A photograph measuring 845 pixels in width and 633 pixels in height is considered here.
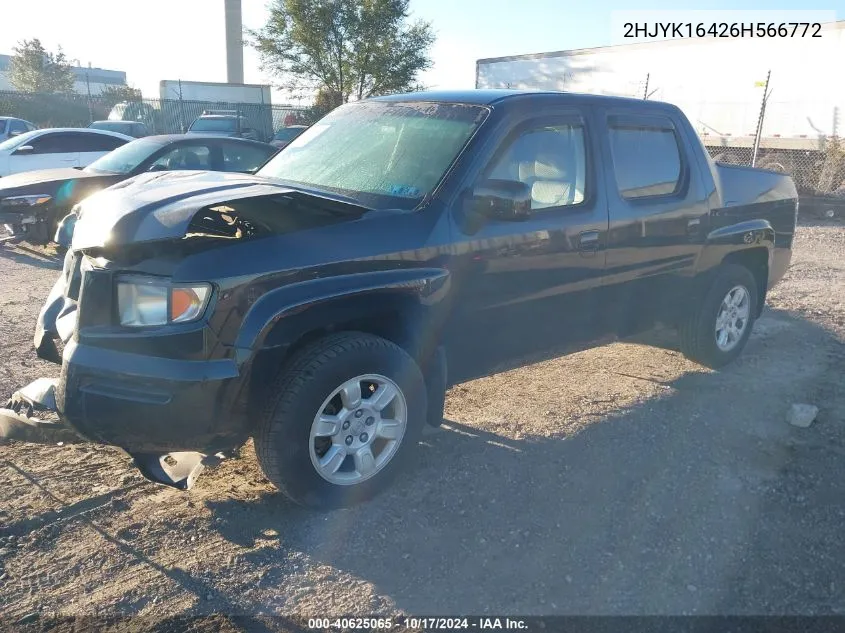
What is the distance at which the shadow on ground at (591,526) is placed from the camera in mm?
2922

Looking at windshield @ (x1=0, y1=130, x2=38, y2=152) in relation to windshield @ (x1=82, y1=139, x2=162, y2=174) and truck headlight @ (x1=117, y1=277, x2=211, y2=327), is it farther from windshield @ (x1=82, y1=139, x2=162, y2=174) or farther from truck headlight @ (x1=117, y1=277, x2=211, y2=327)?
truck headlight @ (x1=117, y1=277, x2=211, y2=327)

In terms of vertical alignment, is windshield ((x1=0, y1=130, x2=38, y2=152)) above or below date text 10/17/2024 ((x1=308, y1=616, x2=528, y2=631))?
above

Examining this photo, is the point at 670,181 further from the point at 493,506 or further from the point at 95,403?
the point at 95,403

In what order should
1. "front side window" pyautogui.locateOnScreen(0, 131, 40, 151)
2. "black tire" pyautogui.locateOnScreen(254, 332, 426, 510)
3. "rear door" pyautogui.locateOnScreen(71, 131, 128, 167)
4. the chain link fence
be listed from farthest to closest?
the chain link fence
"front side window" pyautogui.locateOnScreen(0, 131, 40, 151)
"rear door" pyautogui.locateOnScreen(71, 131, 128, 167)
"black tire" pyautogui.locateOnScreen(254, 332, 426, 510)

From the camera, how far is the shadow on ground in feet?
9.59

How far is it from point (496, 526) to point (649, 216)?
2.25m

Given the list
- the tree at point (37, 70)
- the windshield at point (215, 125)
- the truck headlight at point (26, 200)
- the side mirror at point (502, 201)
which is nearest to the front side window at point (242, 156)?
the truck headlight at point (26, 200)

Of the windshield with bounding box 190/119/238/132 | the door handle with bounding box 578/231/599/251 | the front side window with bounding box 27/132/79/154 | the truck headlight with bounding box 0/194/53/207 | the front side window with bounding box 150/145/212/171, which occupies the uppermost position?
the windshield with bounding box 190/119/238/132

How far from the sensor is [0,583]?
289 cm

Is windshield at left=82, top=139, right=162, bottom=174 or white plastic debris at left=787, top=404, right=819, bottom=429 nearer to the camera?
white plastic debris at left=787, top=404, right=819, bottom=429

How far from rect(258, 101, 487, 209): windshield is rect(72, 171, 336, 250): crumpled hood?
17.4 inches

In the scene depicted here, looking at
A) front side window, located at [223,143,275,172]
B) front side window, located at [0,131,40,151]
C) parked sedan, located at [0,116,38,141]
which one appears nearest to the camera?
front side window, located at [223,143,275,172]

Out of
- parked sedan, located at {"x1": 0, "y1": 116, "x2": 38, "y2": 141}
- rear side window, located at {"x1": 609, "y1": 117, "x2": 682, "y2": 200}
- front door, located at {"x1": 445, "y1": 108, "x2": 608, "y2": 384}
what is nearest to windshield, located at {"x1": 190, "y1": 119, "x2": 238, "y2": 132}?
parked sedan, located at {"x1": 0, "y1": 116, "x2": 38, "y2": 141}

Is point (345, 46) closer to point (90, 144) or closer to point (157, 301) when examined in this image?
point (90, 144)
